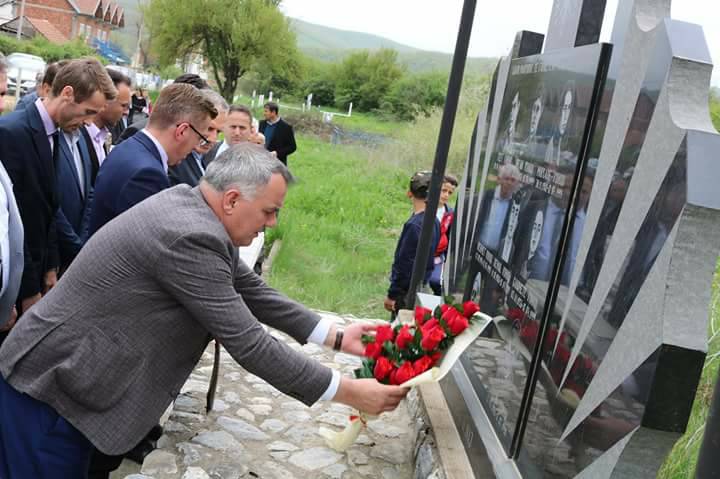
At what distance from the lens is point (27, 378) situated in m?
2.88

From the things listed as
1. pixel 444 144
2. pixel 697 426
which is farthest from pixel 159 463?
pixel 444 144

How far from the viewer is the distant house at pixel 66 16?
225ft

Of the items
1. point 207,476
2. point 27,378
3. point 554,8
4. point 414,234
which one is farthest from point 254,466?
point 554,8

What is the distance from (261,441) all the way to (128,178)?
5.30 ft

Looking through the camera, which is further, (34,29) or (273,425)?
(34,29)

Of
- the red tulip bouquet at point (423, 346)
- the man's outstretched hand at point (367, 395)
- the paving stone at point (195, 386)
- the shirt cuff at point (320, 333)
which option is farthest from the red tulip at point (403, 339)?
the paving stone at point (195, 386)

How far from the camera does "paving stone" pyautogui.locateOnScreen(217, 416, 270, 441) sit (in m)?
4.45

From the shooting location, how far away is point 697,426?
3.69 metres

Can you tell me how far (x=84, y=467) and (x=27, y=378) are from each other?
451 millimetres

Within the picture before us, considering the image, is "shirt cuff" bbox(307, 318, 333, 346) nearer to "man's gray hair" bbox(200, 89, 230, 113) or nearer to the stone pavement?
the stone pavement

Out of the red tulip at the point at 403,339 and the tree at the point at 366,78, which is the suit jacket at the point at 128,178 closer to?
the red tulip at the point at 403,339

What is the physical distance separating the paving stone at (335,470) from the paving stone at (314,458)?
38mm

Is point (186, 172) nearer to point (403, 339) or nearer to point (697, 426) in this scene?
point (403, 339)

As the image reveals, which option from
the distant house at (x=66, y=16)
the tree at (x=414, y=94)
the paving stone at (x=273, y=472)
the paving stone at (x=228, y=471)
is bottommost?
the paving stone at (x=273, y=472)
